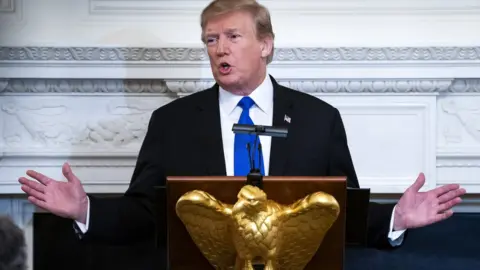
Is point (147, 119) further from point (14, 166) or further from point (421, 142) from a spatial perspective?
point (421, 142)

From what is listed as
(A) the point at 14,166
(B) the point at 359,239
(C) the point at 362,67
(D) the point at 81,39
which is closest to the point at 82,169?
(A) the point at 14,166

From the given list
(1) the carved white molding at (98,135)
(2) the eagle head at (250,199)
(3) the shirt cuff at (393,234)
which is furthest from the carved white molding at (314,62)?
(2) the eagle head at (250,199)

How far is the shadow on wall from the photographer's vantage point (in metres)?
1.31

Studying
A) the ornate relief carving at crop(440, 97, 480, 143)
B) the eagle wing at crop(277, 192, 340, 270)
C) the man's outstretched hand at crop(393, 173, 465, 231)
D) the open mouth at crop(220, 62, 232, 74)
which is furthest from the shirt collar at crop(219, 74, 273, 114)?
the ornate relief carving at crop(440, 97, 480, 143)

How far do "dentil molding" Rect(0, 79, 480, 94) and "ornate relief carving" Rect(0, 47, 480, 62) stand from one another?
83 mm

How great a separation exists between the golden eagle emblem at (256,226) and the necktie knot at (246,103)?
0.69m

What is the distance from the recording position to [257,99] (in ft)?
8.78

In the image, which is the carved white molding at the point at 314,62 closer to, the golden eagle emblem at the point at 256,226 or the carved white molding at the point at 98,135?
the carved white molding at the point at 98,135

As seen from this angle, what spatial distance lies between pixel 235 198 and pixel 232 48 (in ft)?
2.24

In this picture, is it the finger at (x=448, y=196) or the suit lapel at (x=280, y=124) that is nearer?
the finger at (x=448, y=196)

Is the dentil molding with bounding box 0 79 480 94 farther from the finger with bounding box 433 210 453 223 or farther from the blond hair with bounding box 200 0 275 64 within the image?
Answer: the finger with bounding box 433 210 453 223

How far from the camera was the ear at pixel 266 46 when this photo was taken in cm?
269

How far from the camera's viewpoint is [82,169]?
3.22 m

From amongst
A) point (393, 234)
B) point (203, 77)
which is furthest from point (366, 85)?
point (393, 234)
